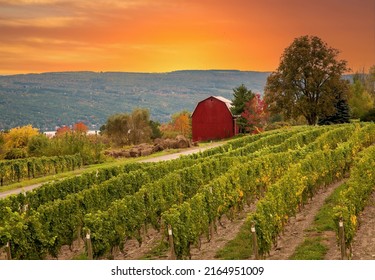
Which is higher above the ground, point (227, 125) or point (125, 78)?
point (125, 78)

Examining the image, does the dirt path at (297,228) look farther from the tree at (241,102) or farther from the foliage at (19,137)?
the tree at (241,102)

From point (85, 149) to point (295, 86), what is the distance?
2025 cm

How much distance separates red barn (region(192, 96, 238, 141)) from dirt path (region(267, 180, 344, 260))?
3674 centimetres

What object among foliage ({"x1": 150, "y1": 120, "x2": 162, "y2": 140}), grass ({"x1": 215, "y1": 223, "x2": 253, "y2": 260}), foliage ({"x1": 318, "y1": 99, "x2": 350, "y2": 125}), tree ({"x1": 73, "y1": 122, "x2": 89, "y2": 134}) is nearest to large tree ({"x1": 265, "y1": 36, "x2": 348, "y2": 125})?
foliage ({"x1": 318, "y1": 99, "x2": 350, "y2": 125})

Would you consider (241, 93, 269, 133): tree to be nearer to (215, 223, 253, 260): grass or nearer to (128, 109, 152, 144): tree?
(128, 109, 152, 144): tree

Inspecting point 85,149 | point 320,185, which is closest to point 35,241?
point 320,185

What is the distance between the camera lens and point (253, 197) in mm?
21828

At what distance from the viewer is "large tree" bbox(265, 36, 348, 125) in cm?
4994

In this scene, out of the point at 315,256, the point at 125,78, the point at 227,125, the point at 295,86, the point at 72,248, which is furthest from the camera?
the point at 125,78

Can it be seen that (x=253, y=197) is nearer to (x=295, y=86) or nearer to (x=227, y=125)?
(x=295, y=86)

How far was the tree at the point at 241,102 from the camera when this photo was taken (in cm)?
6075

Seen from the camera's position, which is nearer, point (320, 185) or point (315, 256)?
point (315, 256)

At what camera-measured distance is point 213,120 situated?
199ft

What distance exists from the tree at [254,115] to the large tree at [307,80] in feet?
24.4
